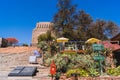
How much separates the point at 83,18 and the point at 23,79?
2532cm

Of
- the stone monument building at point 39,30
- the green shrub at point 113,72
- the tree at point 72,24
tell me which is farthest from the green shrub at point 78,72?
the stone monument building at point 39,30

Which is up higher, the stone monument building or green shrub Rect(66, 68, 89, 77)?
the stone monument building

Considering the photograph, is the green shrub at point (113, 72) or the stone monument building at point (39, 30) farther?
the stone monument building at point (39, 30)

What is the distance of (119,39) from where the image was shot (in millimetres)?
27812

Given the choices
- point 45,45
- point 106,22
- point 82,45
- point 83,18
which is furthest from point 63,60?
point 106,22

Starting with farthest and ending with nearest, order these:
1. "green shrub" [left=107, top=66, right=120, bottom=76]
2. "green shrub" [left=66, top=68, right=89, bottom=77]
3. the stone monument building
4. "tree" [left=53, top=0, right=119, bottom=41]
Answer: the stone monument building < "tree" [left=53, top=0, right=119, bottom=41] < "green shrub" [left=107, top=66, right=120, bottom=76] < "green shrub" [left=66, top=68, right=89, bottom=77]

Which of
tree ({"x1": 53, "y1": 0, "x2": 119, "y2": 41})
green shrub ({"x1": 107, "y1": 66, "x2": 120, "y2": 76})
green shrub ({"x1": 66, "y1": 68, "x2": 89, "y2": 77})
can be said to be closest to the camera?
green shrub ({"x1": 66, "y1": 68, "x2": 89, "y2": 77})

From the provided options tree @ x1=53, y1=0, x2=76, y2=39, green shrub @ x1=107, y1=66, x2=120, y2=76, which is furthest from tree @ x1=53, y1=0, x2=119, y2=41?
green shrub @ x1=107, y1=66, x2=120, y2=76

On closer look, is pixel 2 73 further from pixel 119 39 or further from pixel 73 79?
pixel 119 39

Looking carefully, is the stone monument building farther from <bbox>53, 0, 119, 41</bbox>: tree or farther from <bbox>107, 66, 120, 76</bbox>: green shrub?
<bbox>107, 66, 120, 76</bbox>: green shrub

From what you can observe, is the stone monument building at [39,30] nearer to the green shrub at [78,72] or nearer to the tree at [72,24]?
the tree at [72,24]

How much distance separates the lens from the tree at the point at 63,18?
3969 centimetres

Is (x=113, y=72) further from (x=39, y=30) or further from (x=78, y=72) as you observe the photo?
(x=39, y=30)

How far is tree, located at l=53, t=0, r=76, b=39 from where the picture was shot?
39688 mm
